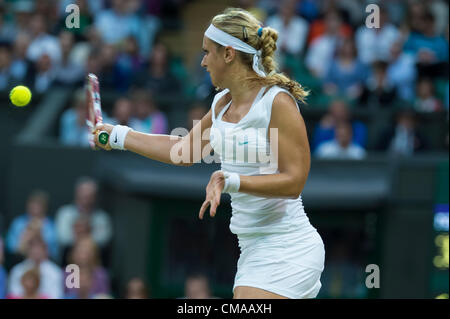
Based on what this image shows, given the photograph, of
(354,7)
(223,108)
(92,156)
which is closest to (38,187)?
(92,156)

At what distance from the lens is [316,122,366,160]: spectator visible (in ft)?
31.5

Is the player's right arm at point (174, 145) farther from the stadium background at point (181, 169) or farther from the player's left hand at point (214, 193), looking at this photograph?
the stadium background at point (181, 169)

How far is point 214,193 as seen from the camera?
383 centimetres

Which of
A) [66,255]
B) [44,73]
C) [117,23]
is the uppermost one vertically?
[117,23]

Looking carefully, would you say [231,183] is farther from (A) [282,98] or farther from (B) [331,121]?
(B) [331,121]

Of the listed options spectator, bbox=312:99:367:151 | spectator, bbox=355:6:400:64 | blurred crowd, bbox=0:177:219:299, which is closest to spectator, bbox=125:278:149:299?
blurred crowd, bbox=0:177:219:299

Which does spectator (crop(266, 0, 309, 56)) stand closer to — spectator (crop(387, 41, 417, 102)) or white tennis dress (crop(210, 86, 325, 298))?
spectator (crop(387, 41, 417, 102))

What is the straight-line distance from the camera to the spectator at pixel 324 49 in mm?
11078

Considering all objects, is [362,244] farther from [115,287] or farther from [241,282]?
[241,282]

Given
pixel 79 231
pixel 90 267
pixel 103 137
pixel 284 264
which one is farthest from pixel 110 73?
pixel 284 264

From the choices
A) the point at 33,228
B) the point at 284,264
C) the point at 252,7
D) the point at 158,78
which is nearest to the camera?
the point at 284,264

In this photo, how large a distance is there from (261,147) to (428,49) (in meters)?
7.27

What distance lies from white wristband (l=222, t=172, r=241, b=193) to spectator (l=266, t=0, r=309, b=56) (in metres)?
7.62
